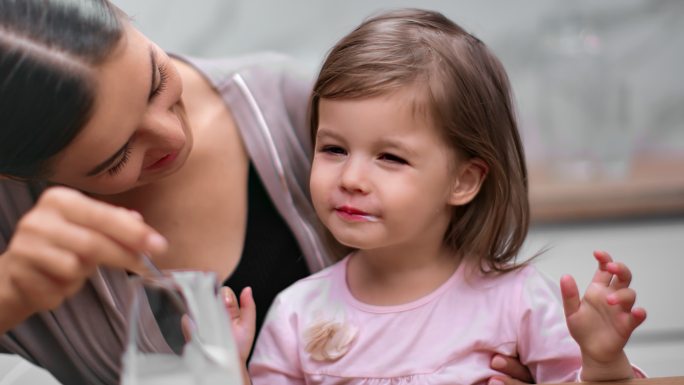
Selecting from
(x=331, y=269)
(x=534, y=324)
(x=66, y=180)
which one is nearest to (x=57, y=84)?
(x=66, y=180)

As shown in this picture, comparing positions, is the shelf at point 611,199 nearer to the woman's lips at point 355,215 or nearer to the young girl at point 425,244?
the young girl at point 425,244

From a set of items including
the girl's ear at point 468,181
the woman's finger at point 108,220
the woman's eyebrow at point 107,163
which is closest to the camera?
the woman's finger at point 108,220

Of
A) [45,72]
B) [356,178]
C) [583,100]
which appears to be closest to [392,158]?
[356,178]

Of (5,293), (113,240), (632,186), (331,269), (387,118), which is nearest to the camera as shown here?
(113,240)

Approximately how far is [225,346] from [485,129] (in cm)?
51

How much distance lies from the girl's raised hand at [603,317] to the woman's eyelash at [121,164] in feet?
1.66

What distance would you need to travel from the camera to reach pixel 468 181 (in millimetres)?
1127

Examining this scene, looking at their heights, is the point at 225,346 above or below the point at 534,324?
above

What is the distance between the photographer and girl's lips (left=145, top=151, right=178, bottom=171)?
45.4 inches

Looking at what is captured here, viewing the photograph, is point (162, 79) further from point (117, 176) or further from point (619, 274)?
point (619, 274)

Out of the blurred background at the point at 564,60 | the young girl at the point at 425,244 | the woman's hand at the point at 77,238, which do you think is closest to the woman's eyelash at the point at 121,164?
the young girl at the point at 425,244

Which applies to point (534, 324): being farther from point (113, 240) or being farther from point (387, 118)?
point (113, 240)

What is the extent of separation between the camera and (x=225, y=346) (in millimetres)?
715

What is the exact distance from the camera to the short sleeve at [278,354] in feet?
3.73
